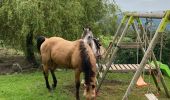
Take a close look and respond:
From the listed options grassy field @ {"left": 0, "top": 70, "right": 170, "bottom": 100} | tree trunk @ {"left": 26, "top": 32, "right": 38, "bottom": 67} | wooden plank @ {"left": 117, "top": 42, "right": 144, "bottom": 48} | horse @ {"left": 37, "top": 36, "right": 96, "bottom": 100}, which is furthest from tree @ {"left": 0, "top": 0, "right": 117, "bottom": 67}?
wooden plank @ {"left": 117, "top": 42, "right": 144, "bottom": 48}

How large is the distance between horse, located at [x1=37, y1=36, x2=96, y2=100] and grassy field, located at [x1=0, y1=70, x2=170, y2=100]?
547mm

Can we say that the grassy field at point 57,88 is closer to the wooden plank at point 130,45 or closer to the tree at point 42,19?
the wooden plank at point 130,45

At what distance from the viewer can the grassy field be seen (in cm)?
1049

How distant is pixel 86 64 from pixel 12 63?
8632mm

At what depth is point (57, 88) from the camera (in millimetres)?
11609

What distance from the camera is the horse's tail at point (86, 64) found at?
29.3 feet

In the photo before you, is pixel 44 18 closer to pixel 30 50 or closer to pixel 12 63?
pixel 30 50

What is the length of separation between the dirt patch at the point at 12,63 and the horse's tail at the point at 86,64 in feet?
22.0

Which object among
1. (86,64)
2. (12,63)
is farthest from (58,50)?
(12,63)

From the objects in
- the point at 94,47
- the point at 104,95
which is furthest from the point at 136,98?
the point at 94,47

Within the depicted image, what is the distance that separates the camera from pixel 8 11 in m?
15.1

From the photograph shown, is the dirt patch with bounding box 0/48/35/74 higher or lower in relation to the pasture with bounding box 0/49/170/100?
lower

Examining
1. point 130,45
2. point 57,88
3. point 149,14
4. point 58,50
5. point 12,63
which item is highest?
point 149,14

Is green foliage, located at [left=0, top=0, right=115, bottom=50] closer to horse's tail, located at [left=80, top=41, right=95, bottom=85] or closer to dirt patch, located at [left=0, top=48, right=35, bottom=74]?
dirt patch, located at [left=0, top=48, right=35, bottom=74]
